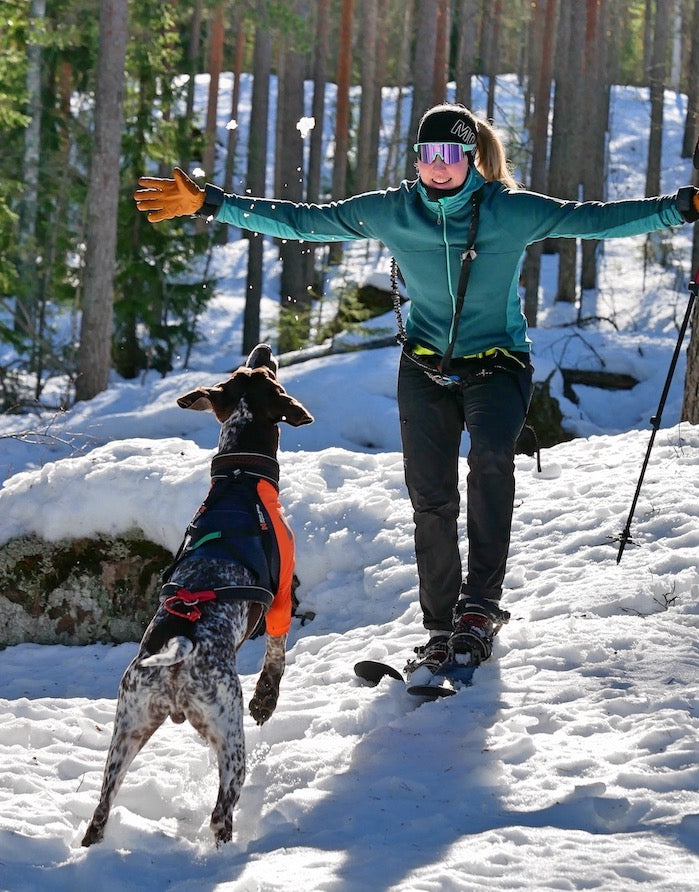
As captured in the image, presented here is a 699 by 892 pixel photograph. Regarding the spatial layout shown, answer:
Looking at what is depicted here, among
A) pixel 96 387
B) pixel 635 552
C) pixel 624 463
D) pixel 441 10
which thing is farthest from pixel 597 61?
pixel 635 552

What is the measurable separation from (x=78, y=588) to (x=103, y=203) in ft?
28.3

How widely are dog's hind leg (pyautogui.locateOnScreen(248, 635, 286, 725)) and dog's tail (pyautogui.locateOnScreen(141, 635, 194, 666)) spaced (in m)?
1.13

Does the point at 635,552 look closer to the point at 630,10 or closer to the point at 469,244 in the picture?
the point at 469,244

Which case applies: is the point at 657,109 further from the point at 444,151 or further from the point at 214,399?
the point at 214,399

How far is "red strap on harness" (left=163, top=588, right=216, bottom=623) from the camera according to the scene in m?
3.78

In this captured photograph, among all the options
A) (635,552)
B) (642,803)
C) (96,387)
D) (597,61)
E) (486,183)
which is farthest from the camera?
(597,61)

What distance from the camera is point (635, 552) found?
5.81 meters

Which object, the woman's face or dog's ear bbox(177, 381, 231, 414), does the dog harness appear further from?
the woman's face

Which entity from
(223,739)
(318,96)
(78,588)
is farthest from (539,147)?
(223,739)

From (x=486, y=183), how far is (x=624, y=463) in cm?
338

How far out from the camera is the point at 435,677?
460cm

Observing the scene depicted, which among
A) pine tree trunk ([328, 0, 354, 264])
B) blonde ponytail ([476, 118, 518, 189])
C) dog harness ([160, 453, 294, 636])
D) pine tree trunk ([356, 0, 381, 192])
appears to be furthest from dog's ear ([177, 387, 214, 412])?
pine tree trunk ([356, 0, 381, 192])

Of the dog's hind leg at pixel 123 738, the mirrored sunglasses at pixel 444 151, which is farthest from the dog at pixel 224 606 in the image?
the mirrored sunglasses at pixel 444 151

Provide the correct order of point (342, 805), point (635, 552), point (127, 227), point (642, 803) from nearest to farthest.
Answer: point (642, 803) → point (342, 805) → point (635, 552) → point (127, 227)
